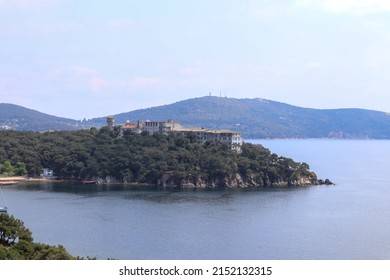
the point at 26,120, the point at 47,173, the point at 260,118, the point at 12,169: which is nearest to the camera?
the point at 12,169

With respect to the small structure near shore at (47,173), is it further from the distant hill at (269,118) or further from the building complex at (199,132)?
the distant hill at (269,118)

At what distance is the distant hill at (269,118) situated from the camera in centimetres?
8394

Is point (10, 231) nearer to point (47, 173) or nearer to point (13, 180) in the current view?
point (13, 180)

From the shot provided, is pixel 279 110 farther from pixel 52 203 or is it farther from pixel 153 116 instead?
pixel 52 203

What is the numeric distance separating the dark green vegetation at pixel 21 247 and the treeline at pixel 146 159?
525 inches

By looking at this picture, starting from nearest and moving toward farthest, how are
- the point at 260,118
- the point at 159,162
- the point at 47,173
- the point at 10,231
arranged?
the point at 10,231, the point at 159,162, the point at 47,173, the point at 260,118

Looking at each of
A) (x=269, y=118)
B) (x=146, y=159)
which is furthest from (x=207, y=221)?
(x=269, y=118)

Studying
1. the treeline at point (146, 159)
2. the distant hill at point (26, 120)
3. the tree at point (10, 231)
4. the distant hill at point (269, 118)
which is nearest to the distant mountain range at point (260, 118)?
the distant hill at point (269, 118)

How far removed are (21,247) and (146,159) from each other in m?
16.0

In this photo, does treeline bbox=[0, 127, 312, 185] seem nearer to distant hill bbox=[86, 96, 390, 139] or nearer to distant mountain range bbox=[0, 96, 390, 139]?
distant mountain range bbox=[0, 96, 390, 139]

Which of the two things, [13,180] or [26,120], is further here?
[26,120]

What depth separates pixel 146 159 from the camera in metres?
25.9

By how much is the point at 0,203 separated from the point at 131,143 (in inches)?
403

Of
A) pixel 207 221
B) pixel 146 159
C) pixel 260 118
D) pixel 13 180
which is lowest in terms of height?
pixel 207 221
